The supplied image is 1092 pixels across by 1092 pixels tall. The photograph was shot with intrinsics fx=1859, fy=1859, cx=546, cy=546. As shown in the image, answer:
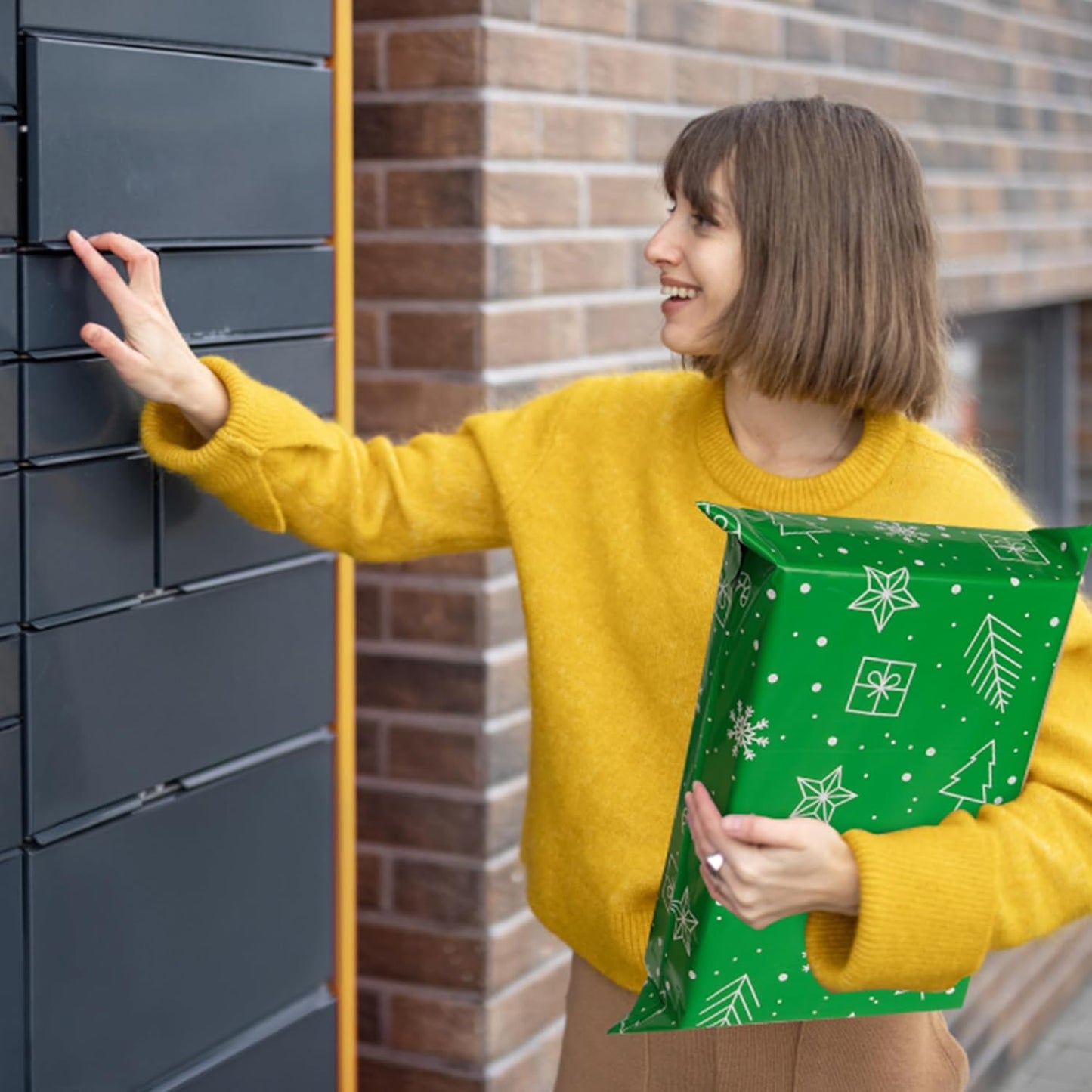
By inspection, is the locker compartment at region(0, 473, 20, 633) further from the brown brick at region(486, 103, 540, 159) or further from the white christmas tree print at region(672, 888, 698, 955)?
the brown brick at region(486, 103, 540, 159)

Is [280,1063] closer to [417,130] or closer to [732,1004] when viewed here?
[732,1004]

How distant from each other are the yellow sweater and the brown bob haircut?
0.10m

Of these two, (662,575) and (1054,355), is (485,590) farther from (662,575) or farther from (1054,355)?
(1054,355)

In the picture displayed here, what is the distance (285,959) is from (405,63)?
127 centimetres

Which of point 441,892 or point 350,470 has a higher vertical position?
point 350,470

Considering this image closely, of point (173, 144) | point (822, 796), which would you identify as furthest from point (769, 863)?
point (173, 144)

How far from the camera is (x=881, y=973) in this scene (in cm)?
164

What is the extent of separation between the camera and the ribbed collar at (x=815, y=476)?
1.89m

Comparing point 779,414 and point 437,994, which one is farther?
point 437,994

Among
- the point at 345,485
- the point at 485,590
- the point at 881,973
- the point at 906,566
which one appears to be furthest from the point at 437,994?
the point at 906,566

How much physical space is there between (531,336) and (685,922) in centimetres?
126

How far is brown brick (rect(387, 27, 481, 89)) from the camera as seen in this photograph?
2.57 meters

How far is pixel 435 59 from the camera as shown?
2598 millimetres

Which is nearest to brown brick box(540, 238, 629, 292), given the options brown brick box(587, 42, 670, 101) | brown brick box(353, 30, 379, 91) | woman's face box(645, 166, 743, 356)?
brown brick box(587, 42, 670, 101)
